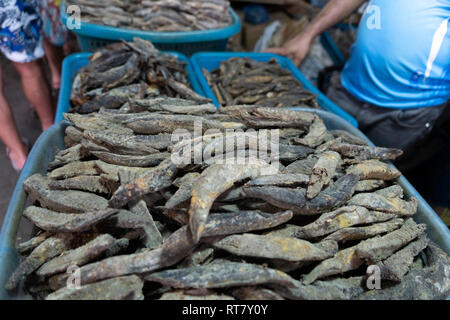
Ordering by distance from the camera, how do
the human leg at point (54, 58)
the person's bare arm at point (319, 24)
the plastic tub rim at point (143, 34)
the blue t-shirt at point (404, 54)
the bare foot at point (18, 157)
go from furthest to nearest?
the human leg at point (54, 58)
the person's bare arm at point (319, 24)
the bare foot at point (18, 157)
the plastic tub rim at point (143, 34)
the blue t-shirt at point (404, 54)

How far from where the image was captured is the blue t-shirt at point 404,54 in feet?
7.00

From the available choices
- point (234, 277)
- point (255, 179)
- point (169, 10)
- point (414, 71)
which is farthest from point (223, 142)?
point (169, 10)

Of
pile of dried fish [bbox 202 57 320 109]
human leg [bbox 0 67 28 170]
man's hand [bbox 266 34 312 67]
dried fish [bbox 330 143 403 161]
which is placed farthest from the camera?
man's hand [bbox 266 34 312 67]

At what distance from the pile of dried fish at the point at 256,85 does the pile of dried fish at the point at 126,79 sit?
1.24 ft

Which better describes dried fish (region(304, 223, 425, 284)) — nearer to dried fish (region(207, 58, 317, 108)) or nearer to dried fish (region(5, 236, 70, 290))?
dried fish (region(5, 236, 70, 290))

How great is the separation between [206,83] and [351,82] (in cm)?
129

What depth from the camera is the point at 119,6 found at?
3.09m

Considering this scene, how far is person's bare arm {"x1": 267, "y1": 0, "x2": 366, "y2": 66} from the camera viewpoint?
9.77ft

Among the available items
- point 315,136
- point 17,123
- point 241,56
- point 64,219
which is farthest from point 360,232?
point 17,123

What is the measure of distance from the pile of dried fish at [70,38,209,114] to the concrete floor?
134 centimetres

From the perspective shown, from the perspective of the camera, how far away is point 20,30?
2.45 meters

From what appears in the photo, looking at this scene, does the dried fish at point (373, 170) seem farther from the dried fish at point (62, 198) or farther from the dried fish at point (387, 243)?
the dried fish at point (62, 198)

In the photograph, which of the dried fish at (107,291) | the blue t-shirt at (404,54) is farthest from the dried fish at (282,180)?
the blue t-shirt at (404,54)

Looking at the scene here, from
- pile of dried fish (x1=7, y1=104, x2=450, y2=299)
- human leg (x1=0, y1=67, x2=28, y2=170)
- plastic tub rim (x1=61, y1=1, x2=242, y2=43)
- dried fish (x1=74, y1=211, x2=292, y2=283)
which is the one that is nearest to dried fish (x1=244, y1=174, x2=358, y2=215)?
pile of dried fish (x1=7, y1=104, x2=450, y2=299)
